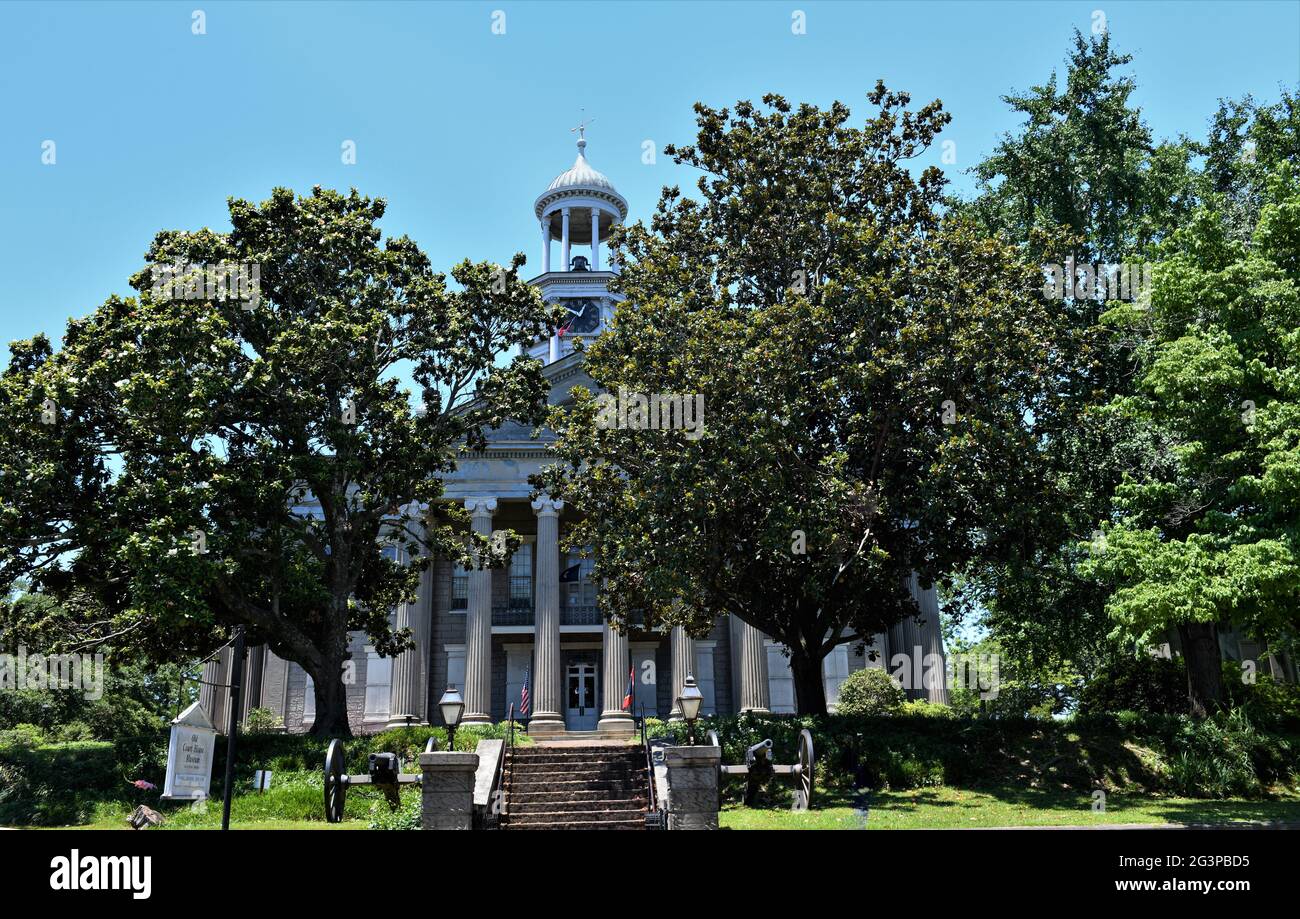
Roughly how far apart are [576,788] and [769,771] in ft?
11.4

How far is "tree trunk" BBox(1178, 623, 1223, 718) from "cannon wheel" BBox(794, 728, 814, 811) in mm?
10993

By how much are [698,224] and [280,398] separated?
10.5 meters

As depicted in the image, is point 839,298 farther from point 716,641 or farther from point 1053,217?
point 716,641

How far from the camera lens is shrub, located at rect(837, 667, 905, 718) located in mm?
32062

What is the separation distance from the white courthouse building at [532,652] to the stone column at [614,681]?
0.03 meters

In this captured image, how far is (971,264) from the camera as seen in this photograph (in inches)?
918

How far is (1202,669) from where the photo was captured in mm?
24484

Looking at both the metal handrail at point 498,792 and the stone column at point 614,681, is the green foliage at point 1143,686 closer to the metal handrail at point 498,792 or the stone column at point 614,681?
the stone column at point 614,681

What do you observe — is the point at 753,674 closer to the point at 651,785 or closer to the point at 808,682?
the point at 808,682

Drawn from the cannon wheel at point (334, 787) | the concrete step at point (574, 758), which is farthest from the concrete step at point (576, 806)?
the cannon wheel at point (334, 787)

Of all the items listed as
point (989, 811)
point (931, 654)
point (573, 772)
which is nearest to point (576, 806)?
point (573, 772)

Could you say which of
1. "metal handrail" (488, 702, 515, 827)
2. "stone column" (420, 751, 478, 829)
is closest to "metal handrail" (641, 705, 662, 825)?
"metal handrail" (488, 702, 515, 827)

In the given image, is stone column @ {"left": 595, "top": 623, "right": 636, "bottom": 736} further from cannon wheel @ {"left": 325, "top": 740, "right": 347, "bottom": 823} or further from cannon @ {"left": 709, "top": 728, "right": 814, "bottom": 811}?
cannon wheel @ {"left": 325, "top": 740, "right": 347, "bottom": 823}
